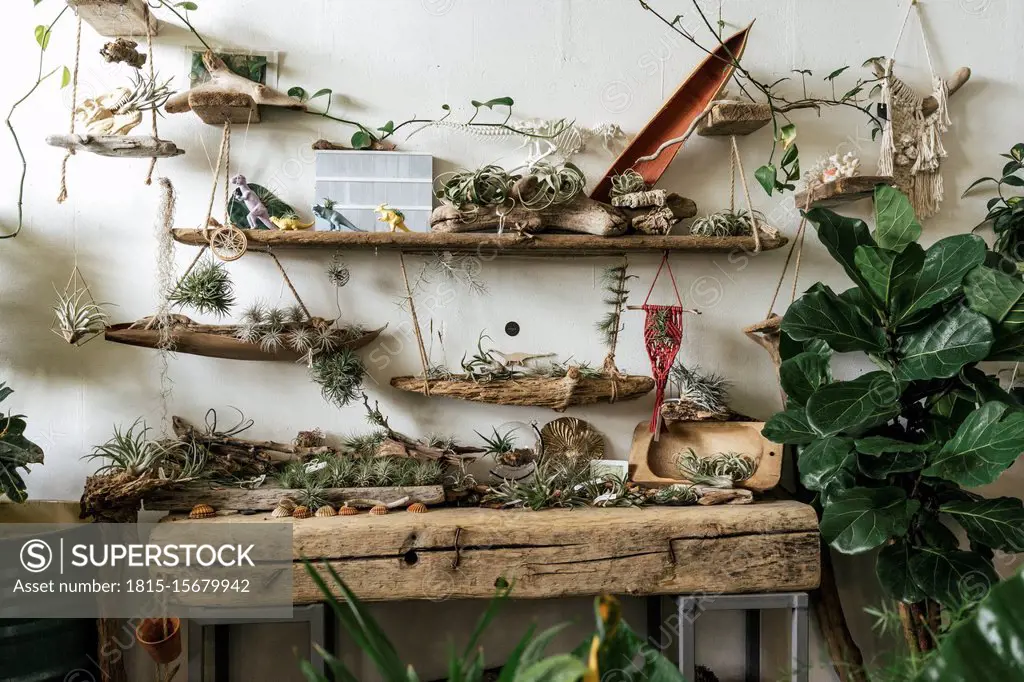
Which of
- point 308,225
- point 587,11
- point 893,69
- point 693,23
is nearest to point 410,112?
point 308,225

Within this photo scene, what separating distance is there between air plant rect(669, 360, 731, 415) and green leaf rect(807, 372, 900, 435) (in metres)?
0.47

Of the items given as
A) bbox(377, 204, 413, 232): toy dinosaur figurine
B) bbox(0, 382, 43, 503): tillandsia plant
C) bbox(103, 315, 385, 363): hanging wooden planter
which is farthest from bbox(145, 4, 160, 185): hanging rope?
bbox(0, 382, 43, 503): tillandsia plant

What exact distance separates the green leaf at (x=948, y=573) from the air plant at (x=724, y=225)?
3.28 feet

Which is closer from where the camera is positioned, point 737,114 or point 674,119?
point 737,114

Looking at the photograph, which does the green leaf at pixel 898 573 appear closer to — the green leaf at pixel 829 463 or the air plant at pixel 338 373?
the green leaf at pixel 829 463

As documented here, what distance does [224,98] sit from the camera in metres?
1.95

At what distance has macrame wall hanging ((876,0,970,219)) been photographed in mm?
2174

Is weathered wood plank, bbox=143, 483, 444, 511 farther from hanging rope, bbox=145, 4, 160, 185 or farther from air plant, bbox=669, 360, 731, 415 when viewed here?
hanging rope, bbox=145, 4, 160, 185

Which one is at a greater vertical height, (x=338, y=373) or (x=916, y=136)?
(x=916, y=136)

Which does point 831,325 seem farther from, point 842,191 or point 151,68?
point 151,68

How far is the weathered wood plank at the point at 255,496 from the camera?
1805 millimetres

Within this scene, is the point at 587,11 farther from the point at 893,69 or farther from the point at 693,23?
the point at 893,69

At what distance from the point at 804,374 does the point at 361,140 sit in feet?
4.73

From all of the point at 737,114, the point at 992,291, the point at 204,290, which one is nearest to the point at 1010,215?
the point at 992,291
